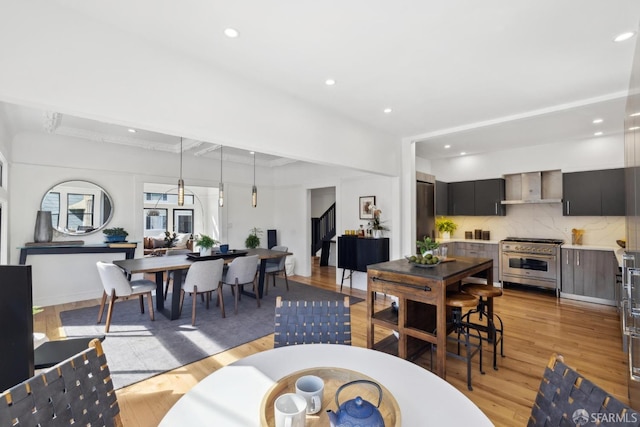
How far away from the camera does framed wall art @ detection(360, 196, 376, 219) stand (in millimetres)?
5473

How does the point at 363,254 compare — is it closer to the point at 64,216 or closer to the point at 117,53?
the point at 117,53

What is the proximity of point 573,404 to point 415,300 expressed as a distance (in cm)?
164

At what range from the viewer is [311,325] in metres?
1.77

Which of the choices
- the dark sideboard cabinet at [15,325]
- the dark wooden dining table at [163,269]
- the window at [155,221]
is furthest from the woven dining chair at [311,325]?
the window at [155,221]

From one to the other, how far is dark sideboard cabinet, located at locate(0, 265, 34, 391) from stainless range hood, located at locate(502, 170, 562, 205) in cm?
647

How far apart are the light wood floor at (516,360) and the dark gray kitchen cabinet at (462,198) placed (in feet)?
7.06

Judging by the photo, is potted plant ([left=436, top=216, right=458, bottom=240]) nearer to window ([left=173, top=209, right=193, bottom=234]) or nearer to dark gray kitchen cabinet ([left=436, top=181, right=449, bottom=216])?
dark gray kitchen cabinet ([left=436, top=181, right=449, bottom=216])

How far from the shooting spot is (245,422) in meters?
0.92

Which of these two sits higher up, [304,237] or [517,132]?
[517,132]

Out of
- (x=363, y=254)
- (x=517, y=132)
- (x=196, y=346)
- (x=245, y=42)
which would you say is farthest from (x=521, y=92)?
(x=196, y=346)

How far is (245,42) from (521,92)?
9.32ft

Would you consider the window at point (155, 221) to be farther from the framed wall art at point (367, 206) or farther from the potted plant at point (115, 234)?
the framed wall art at point (367, 206)

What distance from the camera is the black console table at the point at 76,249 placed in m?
4.34

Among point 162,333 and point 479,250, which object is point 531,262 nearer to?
point 479,250
